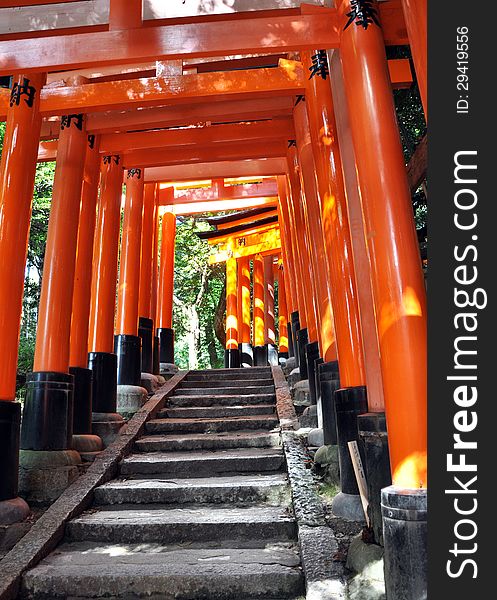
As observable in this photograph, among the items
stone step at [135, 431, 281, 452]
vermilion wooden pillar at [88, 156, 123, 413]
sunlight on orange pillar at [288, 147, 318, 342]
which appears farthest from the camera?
sunlight on orange pillar at [288, 147, 318, 342]

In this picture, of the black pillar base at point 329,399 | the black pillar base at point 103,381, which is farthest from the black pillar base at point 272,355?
the black pillar base at point 329,399

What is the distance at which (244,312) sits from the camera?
1778 cm

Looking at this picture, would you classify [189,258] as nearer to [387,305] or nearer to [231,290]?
[231,290]

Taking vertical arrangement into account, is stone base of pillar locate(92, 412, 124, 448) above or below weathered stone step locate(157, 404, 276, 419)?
below

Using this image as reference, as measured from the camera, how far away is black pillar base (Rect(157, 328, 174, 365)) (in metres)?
12.1

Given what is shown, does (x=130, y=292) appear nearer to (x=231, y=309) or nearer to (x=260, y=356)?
(x=231, y=309)

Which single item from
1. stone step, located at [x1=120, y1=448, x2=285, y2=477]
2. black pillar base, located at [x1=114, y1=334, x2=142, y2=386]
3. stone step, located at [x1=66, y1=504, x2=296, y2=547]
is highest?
black pillar base, located at [x1=114, y1=334, x2=142, y2=386]

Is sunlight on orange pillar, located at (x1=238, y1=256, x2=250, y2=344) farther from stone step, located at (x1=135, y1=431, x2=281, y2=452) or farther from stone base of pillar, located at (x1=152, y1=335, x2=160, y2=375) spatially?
stone step, located at (x1=135, y1=431, x2=281, y2=452)

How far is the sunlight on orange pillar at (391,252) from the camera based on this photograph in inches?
119

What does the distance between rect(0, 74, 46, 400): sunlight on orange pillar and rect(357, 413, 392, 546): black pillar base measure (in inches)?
126

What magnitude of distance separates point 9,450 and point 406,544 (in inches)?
136

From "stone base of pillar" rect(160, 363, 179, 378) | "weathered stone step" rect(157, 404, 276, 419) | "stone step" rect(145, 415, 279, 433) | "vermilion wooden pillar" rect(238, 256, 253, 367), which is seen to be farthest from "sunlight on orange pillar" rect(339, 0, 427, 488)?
"vermilion wooden pillar" rect(238, 256, 253, 367)

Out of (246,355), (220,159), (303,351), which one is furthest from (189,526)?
(246,355)

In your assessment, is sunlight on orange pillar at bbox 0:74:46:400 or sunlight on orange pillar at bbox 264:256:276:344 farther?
sunlight on orange pillar at bbox 264:256:276:344
